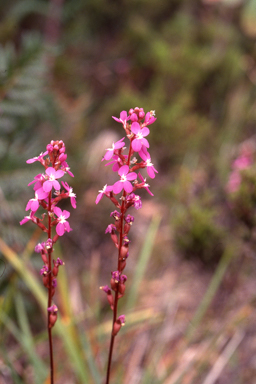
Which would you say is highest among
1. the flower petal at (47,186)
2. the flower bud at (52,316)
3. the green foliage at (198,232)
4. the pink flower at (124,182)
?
the green foliage at (198,232)

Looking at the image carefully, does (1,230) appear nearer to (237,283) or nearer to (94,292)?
(94,292)

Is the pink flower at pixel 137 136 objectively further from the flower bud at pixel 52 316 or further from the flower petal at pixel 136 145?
the flower bud at pixel 52 316

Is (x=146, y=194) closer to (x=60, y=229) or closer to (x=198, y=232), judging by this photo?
(x=198, y=232)

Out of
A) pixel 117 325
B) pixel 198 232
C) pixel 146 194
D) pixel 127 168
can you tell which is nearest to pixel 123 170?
pixel 127 168

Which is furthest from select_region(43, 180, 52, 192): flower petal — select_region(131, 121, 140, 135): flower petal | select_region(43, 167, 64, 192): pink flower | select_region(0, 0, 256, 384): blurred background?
select_region(0, 0, 256, 384): blurred background

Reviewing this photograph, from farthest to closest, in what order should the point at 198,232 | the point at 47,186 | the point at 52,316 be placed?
the point at 198,232, the point at 52,316, the point at 47,186

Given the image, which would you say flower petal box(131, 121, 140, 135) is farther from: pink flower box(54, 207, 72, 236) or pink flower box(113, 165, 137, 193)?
pink flower box(54, 207, 72, 236)

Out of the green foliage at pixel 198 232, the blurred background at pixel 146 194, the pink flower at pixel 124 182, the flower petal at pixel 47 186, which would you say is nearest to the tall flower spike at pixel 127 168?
the pink flower at pixel 124 182
